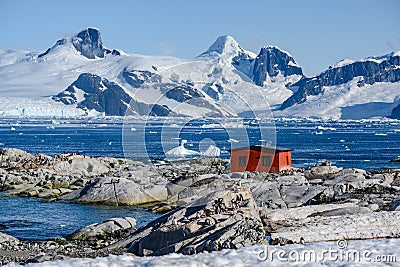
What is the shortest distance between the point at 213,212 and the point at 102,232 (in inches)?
183

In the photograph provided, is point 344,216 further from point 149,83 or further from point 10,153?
point 10,153

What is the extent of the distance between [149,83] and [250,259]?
23.1 m

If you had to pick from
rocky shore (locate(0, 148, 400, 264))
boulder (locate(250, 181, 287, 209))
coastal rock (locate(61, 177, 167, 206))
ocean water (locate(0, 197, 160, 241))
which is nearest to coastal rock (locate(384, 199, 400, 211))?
rocky shore (locate(0, 148, 400, 264))

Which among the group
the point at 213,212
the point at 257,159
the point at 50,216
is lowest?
the point at 50,216

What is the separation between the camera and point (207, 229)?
44.6 ft

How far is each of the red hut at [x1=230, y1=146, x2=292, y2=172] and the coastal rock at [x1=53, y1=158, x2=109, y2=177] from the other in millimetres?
9111

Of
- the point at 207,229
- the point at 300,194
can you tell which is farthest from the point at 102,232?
the point at 300,194

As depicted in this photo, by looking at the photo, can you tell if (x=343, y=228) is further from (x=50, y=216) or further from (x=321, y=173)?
(x=321, y=173)

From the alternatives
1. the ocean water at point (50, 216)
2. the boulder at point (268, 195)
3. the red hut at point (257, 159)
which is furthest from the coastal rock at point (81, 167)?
the boulder at point (268, 195)

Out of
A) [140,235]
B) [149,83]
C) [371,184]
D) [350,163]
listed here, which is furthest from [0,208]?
[350,163]

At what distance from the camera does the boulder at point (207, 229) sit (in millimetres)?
12609

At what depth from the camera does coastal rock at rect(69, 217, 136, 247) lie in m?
18.9

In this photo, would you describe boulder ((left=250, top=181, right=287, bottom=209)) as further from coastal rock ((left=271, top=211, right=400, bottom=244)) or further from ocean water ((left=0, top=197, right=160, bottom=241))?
coastal rock ((left=271, top=211, right=400, bottom=244))

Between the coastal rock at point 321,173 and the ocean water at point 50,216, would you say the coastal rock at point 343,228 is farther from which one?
the coastal rock at point 321,173
